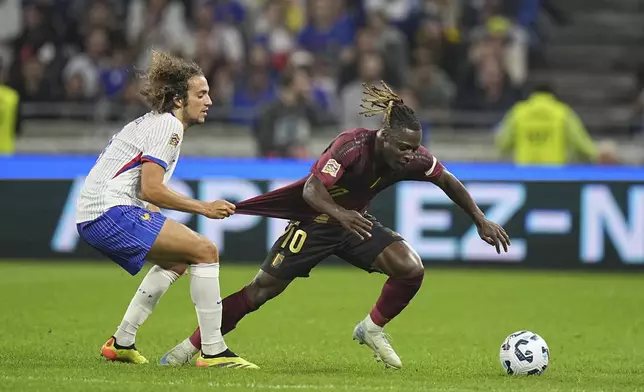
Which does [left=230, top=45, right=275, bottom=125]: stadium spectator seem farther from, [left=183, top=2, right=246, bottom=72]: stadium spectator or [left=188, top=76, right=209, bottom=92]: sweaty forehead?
[left=188, top=76, right=209, bottom=92]: sweaty forehead

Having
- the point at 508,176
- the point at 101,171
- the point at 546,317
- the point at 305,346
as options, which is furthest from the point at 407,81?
the point at 101,171

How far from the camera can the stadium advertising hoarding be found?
1503 cm

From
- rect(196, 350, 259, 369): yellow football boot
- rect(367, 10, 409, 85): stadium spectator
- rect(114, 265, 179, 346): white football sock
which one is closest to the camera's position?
rect(196, 350, 259, 369): yellow football boot

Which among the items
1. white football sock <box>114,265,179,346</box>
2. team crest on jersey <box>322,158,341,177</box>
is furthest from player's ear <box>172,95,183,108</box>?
white football sock <box>114,265,179,346</box>

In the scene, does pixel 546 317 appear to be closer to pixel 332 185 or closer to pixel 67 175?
pixel 332 185

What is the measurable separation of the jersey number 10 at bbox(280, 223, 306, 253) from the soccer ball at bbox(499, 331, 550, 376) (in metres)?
1.49

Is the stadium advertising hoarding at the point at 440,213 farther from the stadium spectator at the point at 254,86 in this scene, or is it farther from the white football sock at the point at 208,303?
the white football sock at the point at 208,303

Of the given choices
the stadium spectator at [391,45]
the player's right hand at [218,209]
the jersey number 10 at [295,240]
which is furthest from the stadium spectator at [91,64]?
the player's right hand at [218,209]

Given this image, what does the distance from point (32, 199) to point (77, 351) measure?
7.05m

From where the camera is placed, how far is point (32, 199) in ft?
50.3

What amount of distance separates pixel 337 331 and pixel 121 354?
266 centimetres

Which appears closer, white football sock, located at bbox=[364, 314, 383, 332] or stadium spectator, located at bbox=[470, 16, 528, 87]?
white football sock, located at bbox=[364, 314, 383, 332]

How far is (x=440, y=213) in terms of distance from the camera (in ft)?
49.4

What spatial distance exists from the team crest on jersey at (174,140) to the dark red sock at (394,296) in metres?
1.68
